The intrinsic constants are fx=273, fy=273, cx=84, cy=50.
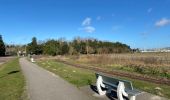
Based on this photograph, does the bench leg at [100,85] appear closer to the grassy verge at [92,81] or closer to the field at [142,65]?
the grassy verge at [92,81]

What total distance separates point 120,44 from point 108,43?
14.0 metres

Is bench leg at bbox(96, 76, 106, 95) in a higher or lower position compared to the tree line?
lower

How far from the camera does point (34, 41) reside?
141 m

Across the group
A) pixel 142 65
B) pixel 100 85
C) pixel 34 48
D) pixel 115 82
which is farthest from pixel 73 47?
pixel 115 82

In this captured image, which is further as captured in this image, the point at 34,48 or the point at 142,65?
the point at 34,48

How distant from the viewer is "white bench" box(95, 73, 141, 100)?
8.14m

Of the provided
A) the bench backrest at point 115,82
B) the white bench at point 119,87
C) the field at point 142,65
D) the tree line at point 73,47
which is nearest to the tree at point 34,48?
the tree line at point 73,47

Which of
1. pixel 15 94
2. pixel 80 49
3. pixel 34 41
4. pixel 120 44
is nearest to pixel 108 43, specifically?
pixel 120 44

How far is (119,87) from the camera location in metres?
8.59

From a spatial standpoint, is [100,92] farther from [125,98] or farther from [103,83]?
[125,98]

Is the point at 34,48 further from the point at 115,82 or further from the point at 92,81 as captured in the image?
the point at 115,82

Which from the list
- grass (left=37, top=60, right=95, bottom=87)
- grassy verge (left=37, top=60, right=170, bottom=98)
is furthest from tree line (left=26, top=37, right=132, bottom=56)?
grassy verge (left=37, top=60, right=170, bottom=98)

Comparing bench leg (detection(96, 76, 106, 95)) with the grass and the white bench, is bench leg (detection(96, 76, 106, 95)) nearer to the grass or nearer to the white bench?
the white bench

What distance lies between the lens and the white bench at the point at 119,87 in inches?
321
